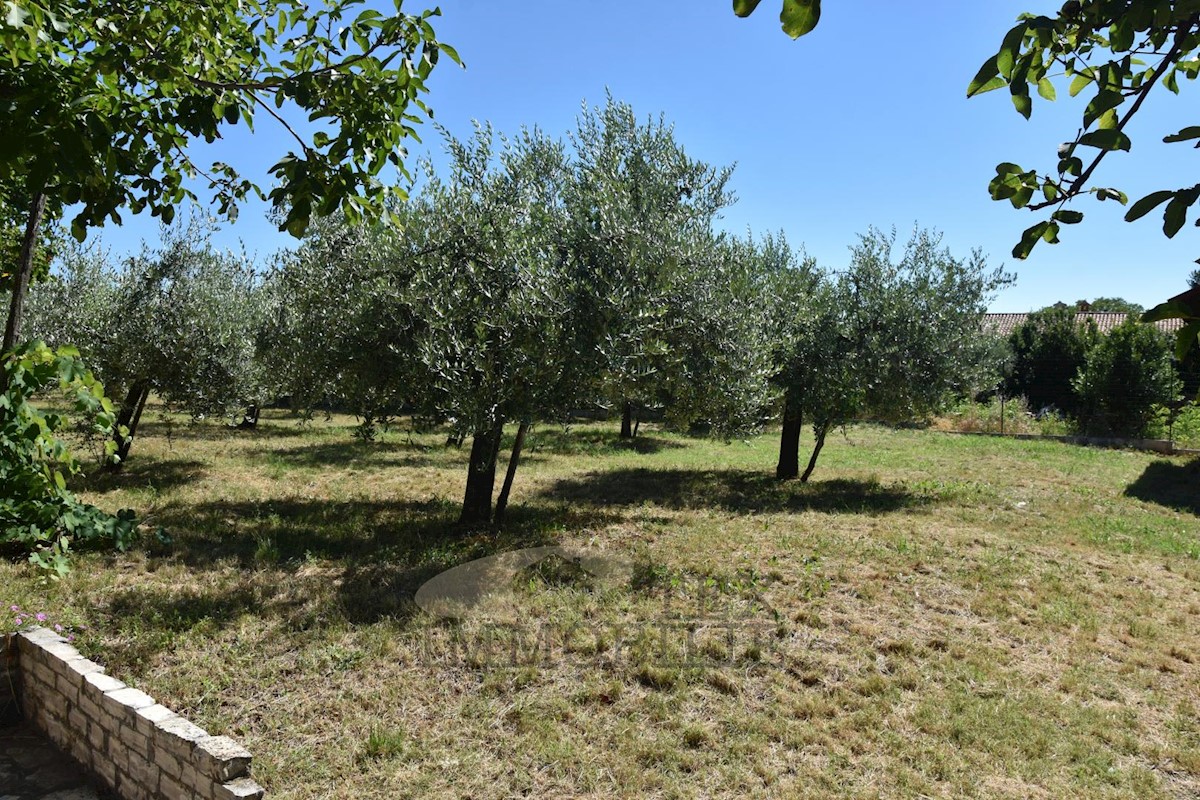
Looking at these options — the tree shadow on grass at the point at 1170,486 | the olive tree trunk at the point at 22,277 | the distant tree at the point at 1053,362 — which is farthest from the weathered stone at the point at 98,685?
the distant tree at the point at 1053,362

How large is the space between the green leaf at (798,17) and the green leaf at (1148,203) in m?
0.97

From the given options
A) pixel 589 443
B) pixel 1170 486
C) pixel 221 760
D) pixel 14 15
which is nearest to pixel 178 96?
pixel 14 15

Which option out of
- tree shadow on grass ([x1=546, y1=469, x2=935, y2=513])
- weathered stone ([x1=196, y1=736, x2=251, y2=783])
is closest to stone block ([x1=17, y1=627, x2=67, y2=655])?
weathered stone ([x1=196, y1=736, x2=251, y2=783])

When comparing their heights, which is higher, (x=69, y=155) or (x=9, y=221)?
(x=9, y=221)

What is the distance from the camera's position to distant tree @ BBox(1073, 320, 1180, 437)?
20188 millimetres

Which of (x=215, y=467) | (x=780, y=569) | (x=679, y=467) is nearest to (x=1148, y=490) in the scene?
(x=679, y=467)

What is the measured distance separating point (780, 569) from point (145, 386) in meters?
11.9

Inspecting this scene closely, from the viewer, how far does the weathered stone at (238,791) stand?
345cm

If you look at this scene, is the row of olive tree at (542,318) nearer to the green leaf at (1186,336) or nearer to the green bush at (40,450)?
the green bush at (40,450)

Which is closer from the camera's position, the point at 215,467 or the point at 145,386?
the point at 145,386

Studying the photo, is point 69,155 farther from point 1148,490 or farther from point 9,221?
point 1148,490

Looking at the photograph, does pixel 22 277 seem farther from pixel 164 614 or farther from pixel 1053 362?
pixel 1053 362

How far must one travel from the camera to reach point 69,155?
12.0 ft

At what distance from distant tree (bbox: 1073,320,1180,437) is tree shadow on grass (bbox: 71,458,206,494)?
2387 cm
